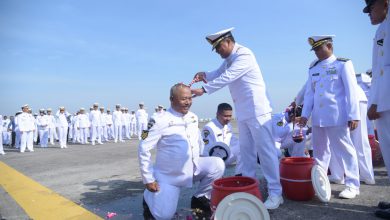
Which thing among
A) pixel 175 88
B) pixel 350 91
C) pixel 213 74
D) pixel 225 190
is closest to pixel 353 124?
pixel 350 91

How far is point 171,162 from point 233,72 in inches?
50.2

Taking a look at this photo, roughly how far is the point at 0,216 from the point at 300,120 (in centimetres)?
407

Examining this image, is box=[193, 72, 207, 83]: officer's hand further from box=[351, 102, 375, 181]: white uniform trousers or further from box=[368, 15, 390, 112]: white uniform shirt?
box=[351, 102, 375, 181]: white uniform trousers

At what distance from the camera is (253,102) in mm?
3498

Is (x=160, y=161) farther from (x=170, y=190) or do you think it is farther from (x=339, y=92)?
(x=339, y=92)

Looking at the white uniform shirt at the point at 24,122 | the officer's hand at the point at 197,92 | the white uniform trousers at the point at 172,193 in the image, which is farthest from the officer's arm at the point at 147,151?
the white uniform shirt at the point at 24,122

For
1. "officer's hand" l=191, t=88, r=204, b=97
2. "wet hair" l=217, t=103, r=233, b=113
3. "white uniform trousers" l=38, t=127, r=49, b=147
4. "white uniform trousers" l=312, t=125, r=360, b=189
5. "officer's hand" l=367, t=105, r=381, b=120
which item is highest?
"officer's hand" l=191, t=88, r=204, b=97

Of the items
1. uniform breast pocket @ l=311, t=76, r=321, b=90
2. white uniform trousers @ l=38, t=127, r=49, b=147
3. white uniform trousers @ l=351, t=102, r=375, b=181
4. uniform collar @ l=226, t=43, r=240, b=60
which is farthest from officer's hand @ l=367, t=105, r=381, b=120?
white uniform trousers @ l=38, t=127, r=49, b=147

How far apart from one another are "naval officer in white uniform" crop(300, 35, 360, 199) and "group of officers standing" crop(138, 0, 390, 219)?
0.01m

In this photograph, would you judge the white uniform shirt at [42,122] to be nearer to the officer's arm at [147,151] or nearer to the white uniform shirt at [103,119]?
the white uniform shirt at [103,119]

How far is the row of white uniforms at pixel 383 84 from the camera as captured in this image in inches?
102

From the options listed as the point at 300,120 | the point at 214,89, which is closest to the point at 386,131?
the point at 300,120

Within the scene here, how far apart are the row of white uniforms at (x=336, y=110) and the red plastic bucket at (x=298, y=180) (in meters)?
0.58

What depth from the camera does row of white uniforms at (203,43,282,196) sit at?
11.1 ft
